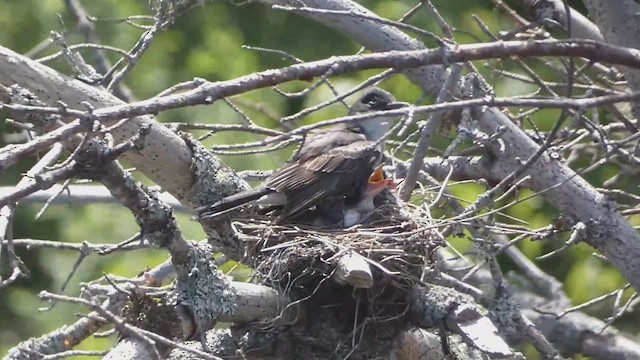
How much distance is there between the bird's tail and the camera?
3.91 m

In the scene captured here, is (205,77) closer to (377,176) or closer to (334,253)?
(377,176)

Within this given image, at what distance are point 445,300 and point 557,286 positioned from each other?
63.1 inches

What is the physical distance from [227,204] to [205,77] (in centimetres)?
297

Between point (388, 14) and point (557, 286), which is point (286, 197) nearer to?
point (557, 286)

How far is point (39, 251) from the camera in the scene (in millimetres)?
7258

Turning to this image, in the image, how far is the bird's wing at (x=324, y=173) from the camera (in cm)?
486

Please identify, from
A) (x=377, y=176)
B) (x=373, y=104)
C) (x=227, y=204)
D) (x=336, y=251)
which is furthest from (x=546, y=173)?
(x=373, y=104)

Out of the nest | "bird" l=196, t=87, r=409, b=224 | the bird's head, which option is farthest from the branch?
the bird's head

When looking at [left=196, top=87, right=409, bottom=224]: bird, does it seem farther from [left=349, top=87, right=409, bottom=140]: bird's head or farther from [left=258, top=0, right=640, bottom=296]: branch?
[left=258, top=0, right=640, bottom=296]: branch

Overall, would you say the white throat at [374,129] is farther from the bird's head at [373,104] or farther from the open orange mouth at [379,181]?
the open orange mouth at [379,181]

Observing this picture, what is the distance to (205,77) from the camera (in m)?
6.85

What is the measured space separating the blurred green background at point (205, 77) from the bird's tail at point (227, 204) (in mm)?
2067

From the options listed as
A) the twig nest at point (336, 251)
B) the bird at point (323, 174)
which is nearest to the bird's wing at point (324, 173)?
the bird at point (323, 174)

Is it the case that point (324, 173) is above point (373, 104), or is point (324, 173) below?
below
